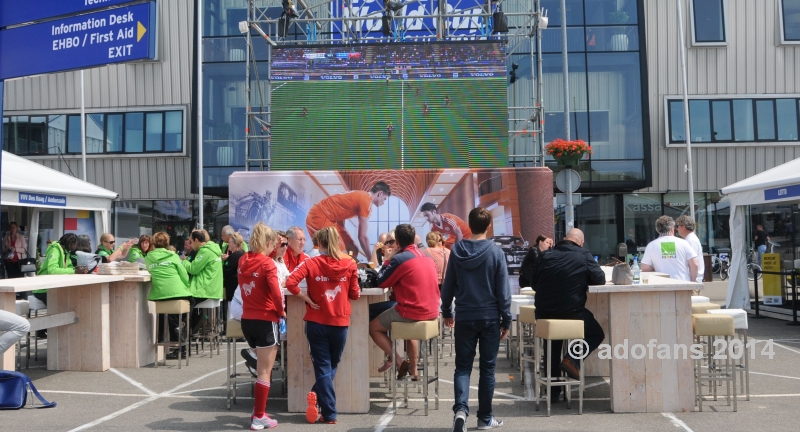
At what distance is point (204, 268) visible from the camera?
34.8ft

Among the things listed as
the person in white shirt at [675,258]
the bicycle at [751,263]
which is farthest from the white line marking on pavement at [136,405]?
the bicycle at [751,263]

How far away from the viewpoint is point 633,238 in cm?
2611

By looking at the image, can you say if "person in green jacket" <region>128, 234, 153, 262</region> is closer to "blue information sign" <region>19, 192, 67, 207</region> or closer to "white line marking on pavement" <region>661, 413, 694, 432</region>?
"blue information sign" <region>19, 192, 67, 207</region>

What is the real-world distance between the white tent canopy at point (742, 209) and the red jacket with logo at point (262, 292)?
31.1 ft

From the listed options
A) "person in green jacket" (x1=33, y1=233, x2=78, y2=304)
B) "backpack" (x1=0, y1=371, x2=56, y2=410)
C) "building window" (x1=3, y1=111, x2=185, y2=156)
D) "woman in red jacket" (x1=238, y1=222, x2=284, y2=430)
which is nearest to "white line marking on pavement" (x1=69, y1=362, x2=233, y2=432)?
"backpack" (x1=0, y1=371, x2=56, y2=410)

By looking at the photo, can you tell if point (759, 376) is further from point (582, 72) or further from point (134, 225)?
point (134, 225)

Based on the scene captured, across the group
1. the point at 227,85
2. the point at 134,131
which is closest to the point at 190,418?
the point at 227,85

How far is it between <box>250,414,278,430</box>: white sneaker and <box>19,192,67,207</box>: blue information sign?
9.82 metres

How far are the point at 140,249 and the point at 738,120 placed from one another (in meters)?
20.3

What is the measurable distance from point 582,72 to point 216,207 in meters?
12.6

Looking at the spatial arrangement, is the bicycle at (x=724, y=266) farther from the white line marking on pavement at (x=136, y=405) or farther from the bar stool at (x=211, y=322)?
the white line marking on pavement at (x=136, y=405)

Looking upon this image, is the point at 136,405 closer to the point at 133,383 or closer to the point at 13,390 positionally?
the point at 13,390

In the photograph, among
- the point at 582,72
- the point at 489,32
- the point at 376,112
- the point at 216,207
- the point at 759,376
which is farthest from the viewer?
the point at 216,207

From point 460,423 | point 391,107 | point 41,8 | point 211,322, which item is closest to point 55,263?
point 211,322
